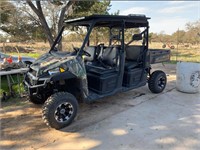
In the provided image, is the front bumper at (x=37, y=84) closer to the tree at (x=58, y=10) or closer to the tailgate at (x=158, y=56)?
the tailgate at (x=158, y=56)

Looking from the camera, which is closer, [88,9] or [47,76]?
[47,76]

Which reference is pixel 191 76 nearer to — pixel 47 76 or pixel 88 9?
pixel 47 76

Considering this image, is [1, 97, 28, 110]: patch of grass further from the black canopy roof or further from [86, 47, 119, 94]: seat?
the black canopy roof

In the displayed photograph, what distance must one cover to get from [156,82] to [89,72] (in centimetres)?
183

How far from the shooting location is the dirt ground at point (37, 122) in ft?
9.16

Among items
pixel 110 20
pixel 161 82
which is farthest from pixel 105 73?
pixel 161 82

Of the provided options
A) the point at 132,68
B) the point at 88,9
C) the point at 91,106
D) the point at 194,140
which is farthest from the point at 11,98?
the point at 88,9

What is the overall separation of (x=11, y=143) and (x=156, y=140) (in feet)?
6.78

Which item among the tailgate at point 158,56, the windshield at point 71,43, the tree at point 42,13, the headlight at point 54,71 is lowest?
the headlight at point 54,71

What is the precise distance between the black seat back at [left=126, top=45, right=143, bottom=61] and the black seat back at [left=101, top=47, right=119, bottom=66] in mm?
735

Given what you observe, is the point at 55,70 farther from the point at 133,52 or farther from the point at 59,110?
the point at 133,52

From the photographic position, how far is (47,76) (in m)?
3.06

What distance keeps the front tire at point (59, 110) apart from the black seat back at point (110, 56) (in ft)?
4.26

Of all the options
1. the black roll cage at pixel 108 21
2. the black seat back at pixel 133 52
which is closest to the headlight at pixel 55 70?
the black roll cage at pixel 108 21
